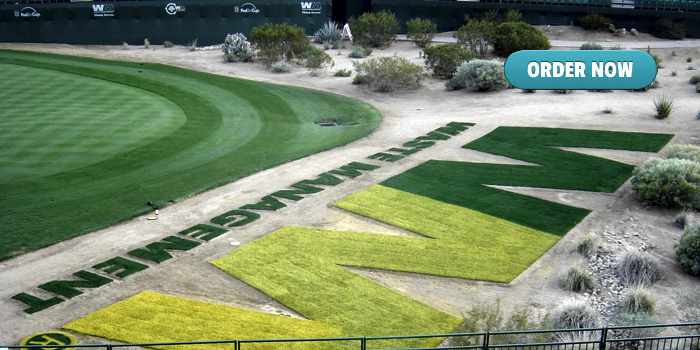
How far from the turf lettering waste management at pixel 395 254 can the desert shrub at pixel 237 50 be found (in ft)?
77.2

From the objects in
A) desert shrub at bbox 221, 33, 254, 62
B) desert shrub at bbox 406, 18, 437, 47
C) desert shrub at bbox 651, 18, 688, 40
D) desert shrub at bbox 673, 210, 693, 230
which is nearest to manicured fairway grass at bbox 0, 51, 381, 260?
desert shrub at bbox 221, 33, 254, 62

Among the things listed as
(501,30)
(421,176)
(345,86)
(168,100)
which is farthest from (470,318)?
(501,30)

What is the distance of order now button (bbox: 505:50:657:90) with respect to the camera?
33375 millimetres

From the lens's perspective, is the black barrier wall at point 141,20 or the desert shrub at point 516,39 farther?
the black barrier wall at point 141,20

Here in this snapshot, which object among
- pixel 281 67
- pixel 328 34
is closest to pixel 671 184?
pixel 281 67

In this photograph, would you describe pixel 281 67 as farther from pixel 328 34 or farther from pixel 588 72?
pixel 588 72

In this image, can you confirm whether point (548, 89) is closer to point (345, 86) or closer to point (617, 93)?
point (617, 93)

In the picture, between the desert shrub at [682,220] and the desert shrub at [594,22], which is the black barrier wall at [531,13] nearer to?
the desert shrub at [594,22]

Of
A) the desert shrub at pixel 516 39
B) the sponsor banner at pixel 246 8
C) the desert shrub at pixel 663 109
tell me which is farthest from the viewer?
the sponsor banner at pixel 246 8

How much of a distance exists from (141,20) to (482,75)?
A: 27.4 metres

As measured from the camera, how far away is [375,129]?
2831 cm

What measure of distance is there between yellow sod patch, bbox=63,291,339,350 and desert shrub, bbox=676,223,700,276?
8846 millimetres

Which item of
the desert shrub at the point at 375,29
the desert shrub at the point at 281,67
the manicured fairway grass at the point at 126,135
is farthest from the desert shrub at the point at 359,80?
the desert shrub at the point at 375,29

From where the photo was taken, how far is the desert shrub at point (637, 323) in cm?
1199
